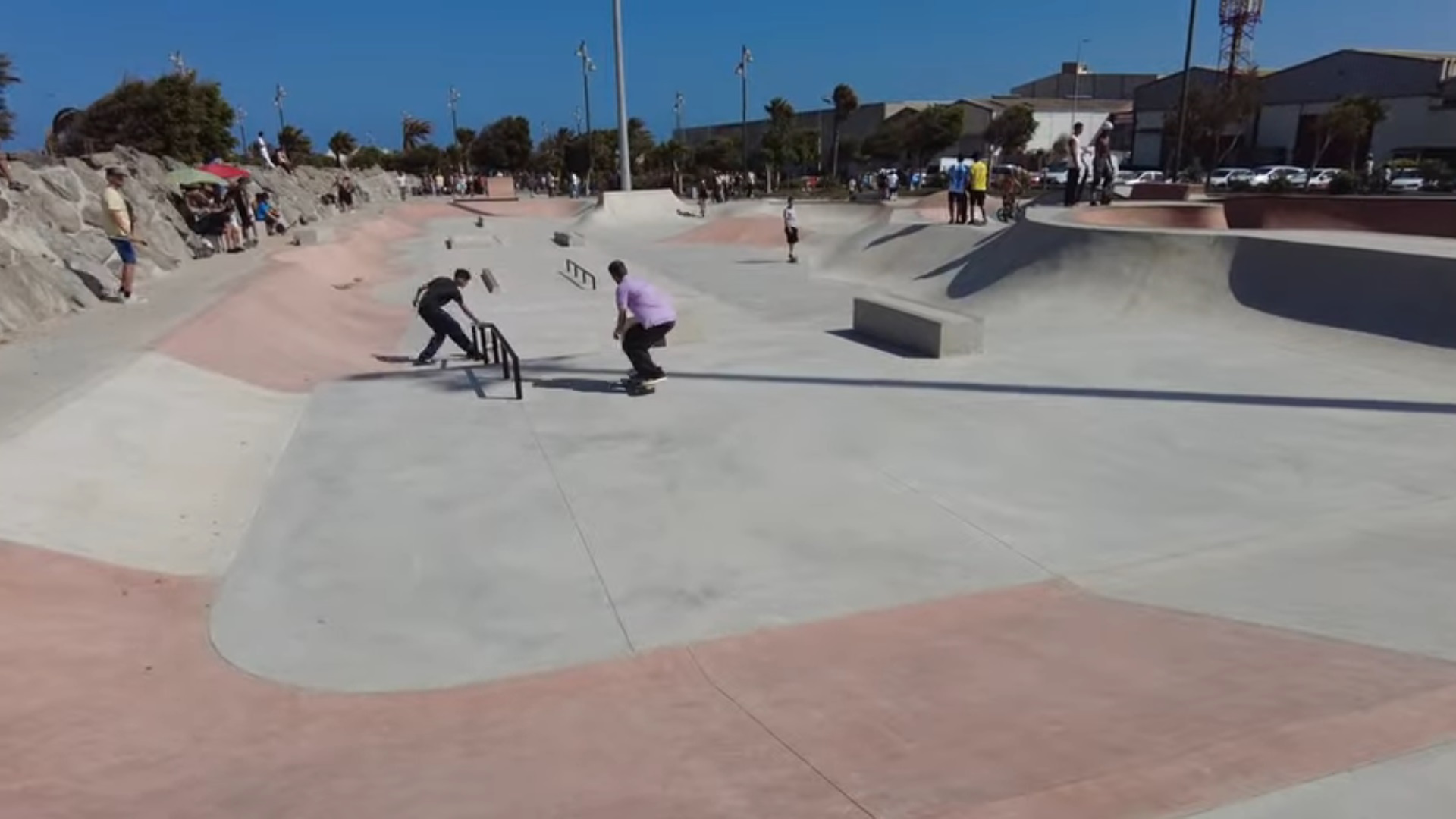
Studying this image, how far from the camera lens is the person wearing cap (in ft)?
62.7

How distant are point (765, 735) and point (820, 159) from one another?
93983mm

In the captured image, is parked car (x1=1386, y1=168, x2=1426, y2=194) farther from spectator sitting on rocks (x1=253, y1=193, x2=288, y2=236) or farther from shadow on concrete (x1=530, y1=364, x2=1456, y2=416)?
spectator sitting on rocks (x1=253, y1=193, x2=288, y2=236)

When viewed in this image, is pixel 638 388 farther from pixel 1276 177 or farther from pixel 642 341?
pixel 1276 177

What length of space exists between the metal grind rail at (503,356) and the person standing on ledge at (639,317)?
1116 millimetres

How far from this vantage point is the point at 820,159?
305 feet

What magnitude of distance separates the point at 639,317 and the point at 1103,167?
1571cm

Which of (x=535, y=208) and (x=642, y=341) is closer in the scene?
(x=642, y=341)

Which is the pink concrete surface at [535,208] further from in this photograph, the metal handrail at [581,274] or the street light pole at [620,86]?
the metal handrail at [581,274]

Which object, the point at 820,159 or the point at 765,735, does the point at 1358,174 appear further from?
the point at 820,159

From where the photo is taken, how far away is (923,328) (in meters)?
10.7

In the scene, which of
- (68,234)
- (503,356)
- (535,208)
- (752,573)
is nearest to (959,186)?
(503,356)

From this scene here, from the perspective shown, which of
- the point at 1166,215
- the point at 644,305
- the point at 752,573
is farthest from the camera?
the point at 1166,215

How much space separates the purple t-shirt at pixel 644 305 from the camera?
8.82m

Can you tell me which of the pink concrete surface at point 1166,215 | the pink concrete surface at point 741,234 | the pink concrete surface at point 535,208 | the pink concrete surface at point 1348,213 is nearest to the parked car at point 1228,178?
the pink concrete surface at point 741,234
